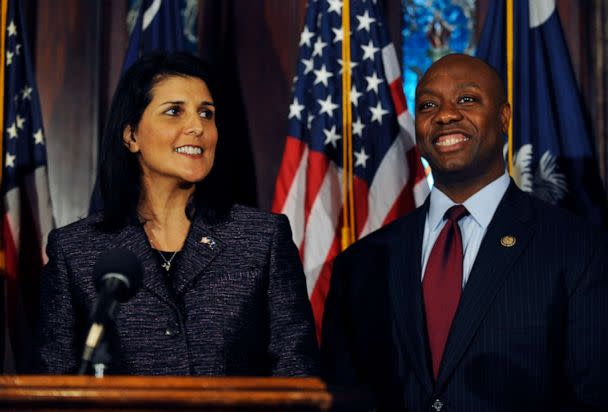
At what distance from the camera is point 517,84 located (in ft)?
12.4

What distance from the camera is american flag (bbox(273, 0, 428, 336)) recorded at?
3.72m

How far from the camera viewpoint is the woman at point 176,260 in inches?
95.7

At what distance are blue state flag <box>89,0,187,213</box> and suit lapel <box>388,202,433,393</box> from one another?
1691 millimetres

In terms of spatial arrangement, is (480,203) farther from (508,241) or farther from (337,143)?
(337,143)

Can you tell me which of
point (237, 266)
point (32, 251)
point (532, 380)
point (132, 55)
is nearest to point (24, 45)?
point (132, 55)

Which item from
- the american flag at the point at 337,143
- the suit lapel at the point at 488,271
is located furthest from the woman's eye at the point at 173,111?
the american flag at the point at 337,143

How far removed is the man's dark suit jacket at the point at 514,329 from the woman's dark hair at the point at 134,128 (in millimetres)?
676

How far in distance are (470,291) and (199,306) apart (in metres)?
0.76

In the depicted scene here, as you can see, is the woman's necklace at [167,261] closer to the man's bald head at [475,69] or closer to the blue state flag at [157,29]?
the man's bald head at [475,69]

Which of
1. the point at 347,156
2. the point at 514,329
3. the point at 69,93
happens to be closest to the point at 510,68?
the point at 347,156

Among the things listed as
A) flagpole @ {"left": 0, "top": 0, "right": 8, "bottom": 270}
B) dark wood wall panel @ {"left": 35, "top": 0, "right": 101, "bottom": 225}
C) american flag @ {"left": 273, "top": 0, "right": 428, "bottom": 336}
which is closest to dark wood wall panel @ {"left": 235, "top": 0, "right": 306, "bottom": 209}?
american flag @ {"left": 273, "top": 0, "right": 428, "bottom": 336}

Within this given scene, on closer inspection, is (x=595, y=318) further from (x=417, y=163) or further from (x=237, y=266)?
(x=417, y=163)

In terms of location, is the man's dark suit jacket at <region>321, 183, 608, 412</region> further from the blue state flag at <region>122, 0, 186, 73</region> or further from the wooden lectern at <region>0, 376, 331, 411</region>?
the blue state flag at <region>122, 0, 186, 73</region>

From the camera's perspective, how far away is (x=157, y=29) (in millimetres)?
3984
